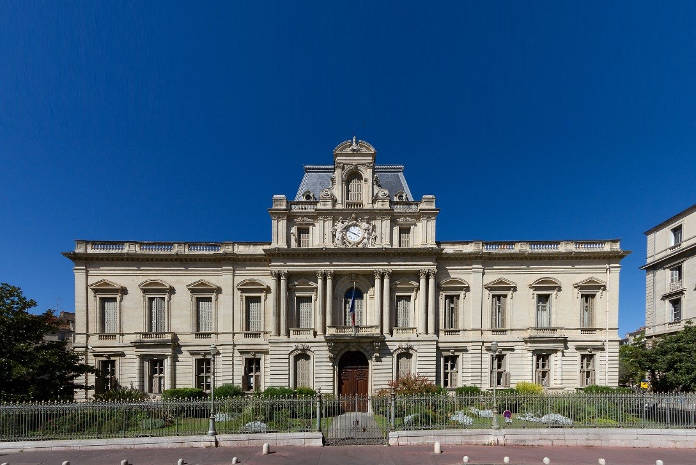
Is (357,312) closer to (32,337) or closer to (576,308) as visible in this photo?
(576,308)

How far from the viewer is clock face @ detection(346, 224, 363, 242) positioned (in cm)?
2703

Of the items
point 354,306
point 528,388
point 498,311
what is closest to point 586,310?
point 498,311

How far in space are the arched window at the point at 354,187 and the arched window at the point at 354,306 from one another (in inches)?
265

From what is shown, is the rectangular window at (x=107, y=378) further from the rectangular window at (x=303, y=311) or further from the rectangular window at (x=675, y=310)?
the rectangular window at (x=675, y=310)

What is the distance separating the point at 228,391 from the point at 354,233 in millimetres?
13840

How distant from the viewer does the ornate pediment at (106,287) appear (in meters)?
26.9

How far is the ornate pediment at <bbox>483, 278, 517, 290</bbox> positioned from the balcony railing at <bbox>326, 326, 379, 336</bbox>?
29.8 ft

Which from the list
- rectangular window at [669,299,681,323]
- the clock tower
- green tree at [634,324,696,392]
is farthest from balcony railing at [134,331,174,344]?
rectangular window at [669,299,681,323]

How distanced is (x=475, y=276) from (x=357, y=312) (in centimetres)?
920

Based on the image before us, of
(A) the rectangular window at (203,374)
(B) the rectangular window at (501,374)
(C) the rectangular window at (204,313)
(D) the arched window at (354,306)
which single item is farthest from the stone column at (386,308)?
(A) the rectangular window at (203,374)

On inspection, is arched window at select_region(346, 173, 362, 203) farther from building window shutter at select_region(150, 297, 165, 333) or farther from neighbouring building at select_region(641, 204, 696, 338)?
neighbouring building at select_region(641, 204, 696, 338)

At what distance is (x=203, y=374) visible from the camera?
1058 inches

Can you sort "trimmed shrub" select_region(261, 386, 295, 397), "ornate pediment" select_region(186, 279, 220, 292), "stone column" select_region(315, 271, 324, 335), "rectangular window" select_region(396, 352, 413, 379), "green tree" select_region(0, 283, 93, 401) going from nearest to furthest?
1. "green tree" select_region(0, 283, 93, 401)
2. "trimmed shrub" select_region(261, 386, 295, 397)
3. "rectangular window" select_region(396, 352, 413, 379)
4. "stone column" select_region(315, 271, 324, 335)
5. "ornate pediment" select_region(186, 279, 220, 292)

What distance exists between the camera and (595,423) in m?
16.9
